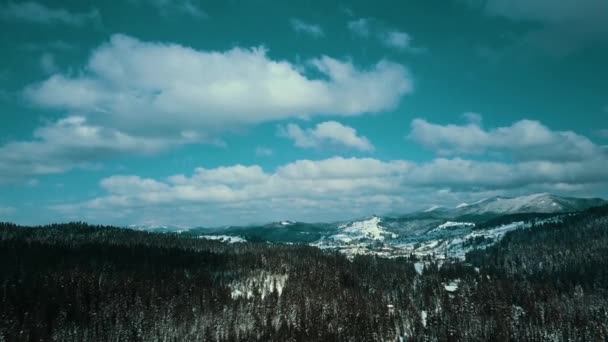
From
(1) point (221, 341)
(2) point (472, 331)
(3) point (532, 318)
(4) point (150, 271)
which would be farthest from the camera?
(4) point (150, 271)

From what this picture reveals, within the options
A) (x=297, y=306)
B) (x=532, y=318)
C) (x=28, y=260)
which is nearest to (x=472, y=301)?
(x=532, y=318)

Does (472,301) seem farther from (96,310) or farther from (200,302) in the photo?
(96,310)

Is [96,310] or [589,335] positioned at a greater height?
[96,310]

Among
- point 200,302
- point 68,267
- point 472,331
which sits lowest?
point 472,331

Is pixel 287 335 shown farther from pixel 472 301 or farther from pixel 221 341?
pixel 472 301

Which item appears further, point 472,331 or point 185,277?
point 185,277

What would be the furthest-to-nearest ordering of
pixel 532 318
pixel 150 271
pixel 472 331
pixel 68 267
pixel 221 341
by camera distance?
1. pixel 150 271
2. pixel 68 267
3. pixel 532 318
4. pixel 472 331
5. pixel 221 341

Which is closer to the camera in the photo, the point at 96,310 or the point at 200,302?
the point at 96,310

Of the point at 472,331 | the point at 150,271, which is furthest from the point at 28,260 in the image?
the point at 472,331

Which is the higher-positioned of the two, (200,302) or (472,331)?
(200,302)
